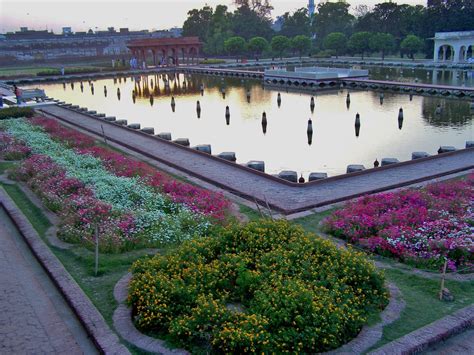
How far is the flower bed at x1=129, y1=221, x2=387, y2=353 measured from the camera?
545cm

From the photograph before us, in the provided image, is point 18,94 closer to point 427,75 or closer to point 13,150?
point 13,150

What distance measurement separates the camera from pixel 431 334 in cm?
580

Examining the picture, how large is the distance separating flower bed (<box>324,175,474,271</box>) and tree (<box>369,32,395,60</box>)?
5678 cm

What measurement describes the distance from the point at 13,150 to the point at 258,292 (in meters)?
12.2

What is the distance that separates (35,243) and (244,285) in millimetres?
4295

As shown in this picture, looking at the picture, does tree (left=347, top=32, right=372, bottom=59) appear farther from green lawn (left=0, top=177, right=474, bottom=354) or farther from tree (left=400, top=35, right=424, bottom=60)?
green lawn (left=0, top=177, right=474, bottom=354)

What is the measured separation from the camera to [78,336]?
6.15 m

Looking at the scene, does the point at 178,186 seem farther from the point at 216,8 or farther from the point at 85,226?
the point at 216,8

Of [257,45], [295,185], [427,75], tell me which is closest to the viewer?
[295,185]

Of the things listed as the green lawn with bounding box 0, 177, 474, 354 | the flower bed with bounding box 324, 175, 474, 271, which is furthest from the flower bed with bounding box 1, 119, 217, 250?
the flower bed with bounding box 324, 175, 474, 271

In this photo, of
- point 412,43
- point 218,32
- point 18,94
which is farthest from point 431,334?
point 218,32

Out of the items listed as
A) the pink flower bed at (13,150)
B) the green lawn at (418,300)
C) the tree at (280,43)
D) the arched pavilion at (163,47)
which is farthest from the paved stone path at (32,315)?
the tree at (280,43)

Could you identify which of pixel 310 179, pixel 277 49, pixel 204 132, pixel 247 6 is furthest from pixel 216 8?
pixel 310 179

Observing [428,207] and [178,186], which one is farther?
[178,186]
